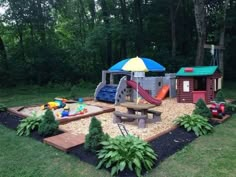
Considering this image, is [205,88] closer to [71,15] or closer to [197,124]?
[197,124]

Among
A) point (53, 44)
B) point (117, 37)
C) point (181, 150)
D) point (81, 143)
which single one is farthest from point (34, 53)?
point (181, 150)

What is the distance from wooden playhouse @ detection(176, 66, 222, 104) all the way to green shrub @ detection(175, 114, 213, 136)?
135 inches

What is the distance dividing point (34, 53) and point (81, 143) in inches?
474

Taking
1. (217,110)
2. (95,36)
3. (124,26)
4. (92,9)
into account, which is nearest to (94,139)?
(217,110)

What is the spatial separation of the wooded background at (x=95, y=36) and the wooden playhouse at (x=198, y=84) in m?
2.40

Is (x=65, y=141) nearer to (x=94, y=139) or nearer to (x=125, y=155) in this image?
(x=94, y=139)

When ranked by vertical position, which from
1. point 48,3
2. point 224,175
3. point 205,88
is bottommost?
point 224,175

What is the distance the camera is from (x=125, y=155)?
10.6ft

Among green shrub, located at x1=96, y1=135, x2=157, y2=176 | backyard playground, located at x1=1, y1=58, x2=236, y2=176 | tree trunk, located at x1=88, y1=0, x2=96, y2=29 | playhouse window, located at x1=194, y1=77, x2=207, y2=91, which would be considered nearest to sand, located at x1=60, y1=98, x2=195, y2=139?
backyard playground, located at x1=1, y1=58, x2=236, y2=176

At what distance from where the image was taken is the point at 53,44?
1564cm

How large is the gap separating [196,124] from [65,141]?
9.56 feet

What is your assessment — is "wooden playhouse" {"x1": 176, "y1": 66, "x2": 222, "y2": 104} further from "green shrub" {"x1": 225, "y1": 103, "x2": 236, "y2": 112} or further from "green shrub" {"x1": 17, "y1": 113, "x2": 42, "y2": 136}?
"green shrub" {"x1": 17, "y1": 113, "x2": 42, "y2": 136}

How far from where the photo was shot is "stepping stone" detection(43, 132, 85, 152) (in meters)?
3.93

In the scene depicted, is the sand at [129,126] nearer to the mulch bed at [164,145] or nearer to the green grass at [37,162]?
the mulch bed at [164,145]
